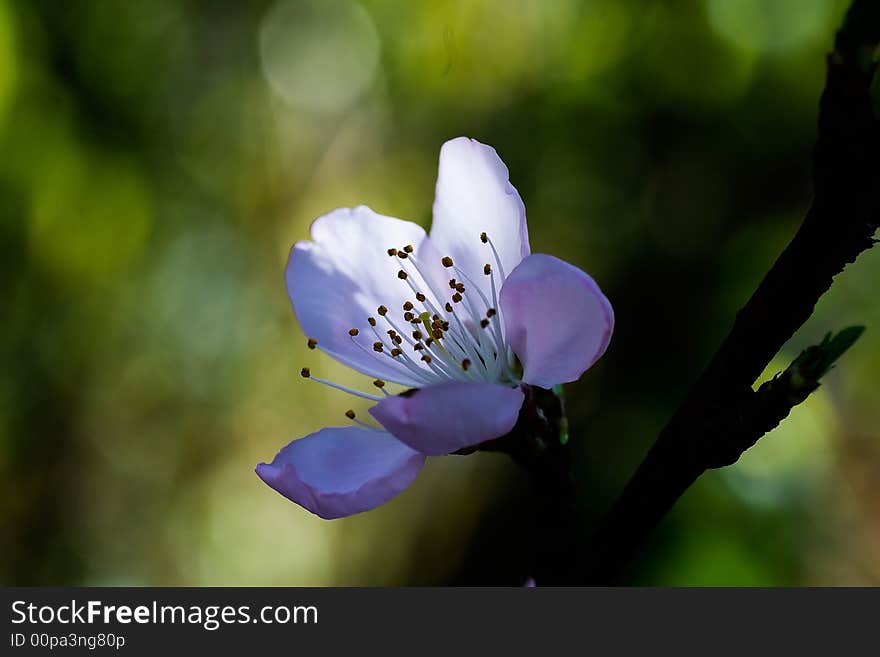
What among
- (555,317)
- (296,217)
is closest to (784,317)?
(555,317)

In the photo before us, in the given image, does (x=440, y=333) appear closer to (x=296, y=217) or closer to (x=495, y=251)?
(x=495, y=251)

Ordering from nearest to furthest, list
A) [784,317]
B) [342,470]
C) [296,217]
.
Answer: [784,317]
[342,470]
[296,217]

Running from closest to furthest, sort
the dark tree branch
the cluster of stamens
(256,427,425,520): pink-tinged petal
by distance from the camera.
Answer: the dark tree branch < (256,427,425,520): pink-tinged petal < the cluster of stamens

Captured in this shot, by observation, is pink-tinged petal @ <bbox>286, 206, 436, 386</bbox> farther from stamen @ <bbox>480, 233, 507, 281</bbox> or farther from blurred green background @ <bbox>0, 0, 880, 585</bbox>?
blurred green background @ <bbox>0, 0, 880, 585</bbox>

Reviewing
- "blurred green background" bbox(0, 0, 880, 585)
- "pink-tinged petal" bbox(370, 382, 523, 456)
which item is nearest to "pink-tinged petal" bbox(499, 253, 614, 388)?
"pink-tinged petal" bbox(370, 382, 523, 456)

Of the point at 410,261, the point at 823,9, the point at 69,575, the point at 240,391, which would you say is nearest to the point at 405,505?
the point at 240,391

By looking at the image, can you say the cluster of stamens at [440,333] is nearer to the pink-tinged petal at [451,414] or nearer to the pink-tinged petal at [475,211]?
the pink-tinged petal at [475,211]

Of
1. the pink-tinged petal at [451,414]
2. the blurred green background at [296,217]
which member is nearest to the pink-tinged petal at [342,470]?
the pink-tinged petal at [451,414]
